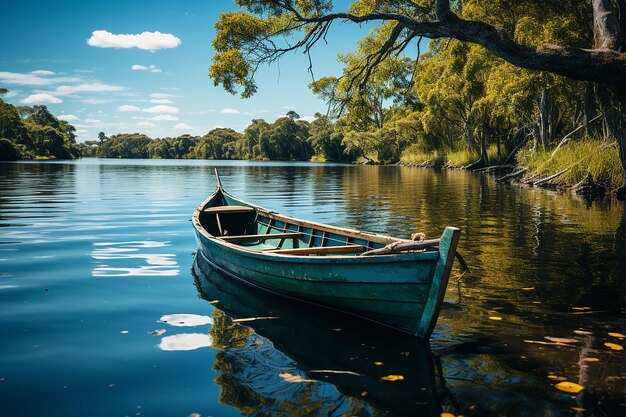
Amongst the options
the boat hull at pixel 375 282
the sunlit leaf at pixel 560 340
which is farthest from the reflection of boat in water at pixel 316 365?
the sunlit leaf at pixel 560 340

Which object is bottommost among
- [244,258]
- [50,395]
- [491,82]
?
[50,395]

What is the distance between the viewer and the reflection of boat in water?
4.82m

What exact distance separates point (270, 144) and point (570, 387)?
133 metres

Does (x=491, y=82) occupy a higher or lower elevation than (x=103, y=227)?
higher

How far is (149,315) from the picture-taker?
7.80m

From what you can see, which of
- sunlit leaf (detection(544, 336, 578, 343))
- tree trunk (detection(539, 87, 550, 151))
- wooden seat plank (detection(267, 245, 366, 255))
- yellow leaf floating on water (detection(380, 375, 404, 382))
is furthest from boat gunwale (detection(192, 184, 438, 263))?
tree trunk (detection(539, 87, 550, 151))

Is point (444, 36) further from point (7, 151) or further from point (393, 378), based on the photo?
point (7, 151)

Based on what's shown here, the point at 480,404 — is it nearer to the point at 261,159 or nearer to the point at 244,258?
the point at 244,258

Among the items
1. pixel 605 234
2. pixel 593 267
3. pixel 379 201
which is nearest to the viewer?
pixel 593 267

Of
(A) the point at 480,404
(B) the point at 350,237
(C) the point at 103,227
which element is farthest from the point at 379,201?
(A) the point at 480,404

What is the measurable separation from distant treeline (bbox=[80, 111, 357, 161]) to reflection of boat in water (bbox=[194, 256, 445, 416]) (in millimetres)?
86960

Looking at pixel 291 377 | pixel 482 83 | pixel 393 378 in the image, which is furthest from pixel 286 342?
pixel 482 83

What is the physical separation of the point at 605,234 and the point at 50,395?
1455 cm

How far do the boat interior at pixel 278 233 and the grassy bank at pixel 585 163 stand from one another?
17388 millimetres
